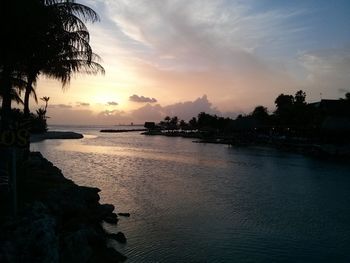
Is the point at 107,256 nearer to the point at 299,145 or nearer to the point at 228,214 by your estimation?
the point at 228,214

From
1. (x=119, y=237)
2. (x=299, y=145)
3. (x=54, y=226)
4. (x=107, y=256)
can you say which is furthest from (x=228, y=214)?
(x=299, y=145)

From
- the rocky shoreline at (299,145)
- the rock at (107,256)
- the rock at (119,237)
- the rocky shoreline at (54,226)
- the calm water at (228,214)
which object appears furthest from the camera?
the rocky shoreline at (299,145)

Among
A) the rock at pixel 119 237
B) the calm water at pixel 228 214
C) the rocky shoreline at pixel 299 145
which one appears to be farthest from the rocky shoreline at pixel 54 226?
the rocky shoreline at pixel 299 145

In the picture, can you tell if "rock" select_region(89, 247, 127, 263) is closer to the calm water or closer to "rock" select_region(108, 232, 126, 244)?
the calm water

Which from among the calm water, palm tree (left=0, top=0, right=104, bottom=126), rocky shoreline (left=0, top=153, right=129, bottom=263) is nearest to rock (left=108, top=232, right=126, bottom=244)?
rocky shoreline (left=0, top=153, right=129, bottom=263)

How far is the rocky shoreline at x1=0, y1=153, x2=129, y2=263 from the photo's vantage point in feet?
25.2

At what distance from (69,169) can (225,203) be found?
16.9 m

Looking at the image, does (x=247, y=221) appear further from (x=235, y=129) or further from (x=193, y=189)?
(x=235, y=129)

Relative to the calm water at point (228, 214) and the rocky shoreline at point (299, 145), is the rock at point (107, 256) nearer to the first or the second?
the calm water at point (228, 214)

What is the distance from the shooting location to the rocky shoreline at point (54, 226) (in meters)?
7.68

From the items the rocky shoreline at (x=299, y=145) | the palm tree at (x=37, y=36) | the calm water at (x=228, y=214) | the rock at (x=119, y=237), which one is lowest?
the calm water at (x=228, y=214)

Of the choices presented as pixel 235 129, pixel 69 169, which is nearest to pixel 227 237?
Answer: pixel 69 169

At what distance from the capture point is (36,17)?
12.1 m

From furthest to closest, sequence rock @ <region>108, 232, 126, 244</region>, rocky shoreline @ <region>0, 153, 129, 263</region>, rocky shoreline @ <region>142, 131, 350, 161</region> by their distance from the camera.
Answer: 1. rocky shoreline @ <region>142, 131, 350, 161</region>
2. rock @ <region>108, 232, 126, 244</region>
3. rocky shoreline @ <region>0, 153, 129, 263</region>
